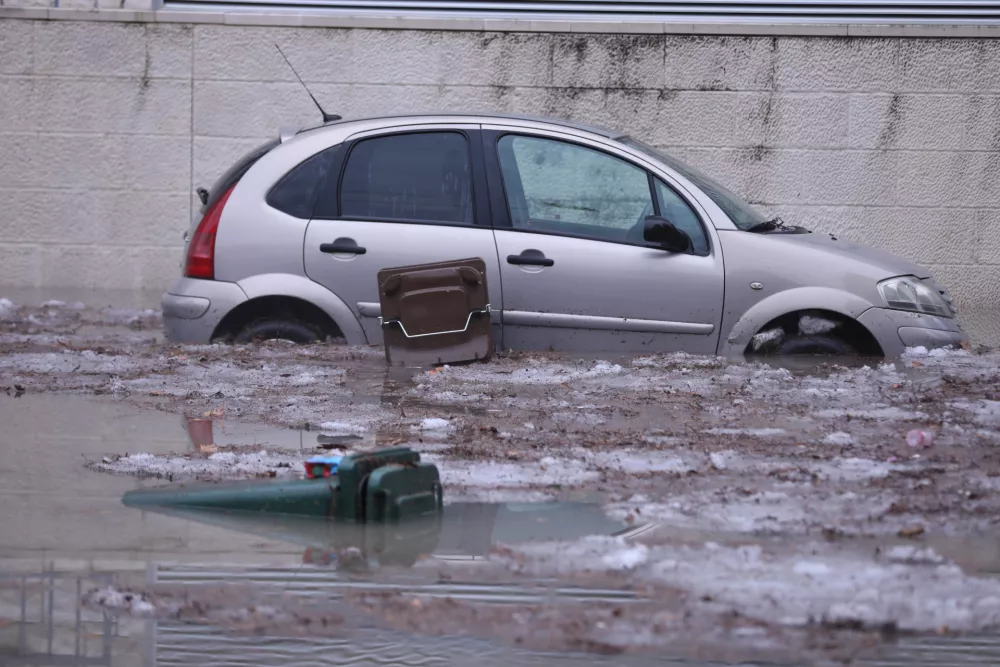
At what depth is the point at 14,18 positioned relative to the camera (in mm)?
10688

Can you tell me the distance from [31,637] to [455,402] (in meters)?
3.13


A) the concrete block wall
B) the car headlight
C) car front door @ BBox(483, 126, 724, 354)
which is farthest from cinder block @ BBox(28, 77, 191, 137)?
the car headlight

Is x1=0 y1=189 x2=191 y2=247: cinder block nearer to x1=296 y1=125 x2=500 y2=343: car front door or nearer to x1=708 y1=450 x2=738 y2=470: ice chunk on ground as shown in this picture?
x1=296 y1=125 x2=500 y2=343: car front door

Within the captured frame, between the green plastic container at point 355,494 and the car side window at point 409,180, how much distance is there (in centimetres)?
304

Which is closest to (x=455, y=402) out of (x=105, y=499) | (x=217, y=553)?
(x=105, y=499)

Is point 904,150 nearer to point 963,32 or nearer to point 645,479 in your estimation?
point 963,32

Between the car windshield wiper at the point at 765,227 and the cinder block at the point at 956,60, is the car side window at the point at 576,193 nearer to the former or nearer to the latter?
the car windshield wiper at the point at 765,227

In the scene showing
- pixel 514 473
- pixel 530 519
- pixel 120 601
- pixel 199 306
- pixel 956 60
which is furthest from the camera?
pixel 956 60

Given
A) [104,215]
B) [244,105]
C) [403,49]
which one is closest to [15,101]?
[104,215]

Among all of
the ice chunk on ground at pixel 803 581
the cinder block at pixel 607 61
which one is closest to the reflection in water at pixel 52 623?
the ice chunk on ground at pixel 803 581

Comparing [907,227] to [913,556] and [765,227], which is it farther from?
[913,556]

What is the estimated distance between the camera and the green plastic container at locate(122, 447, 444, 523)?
155 inches

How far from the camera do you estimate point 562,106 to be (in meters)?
10.7

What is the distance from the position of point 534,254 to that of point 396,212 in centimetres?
78
